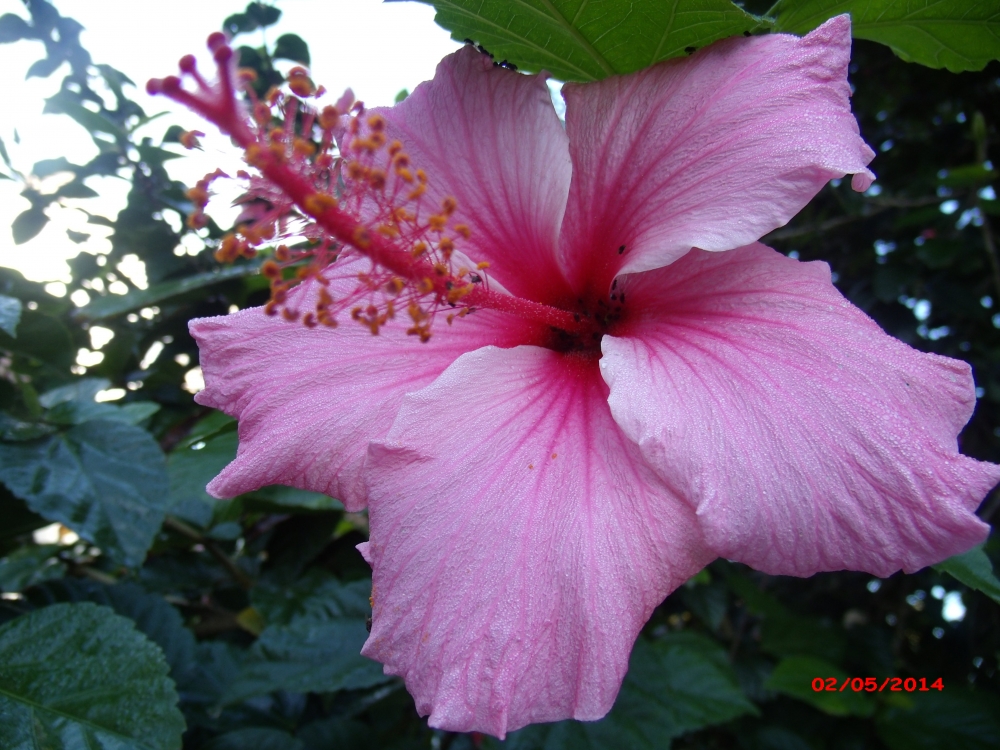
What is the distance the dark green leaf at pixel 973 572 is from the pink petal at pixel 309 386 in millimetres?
606

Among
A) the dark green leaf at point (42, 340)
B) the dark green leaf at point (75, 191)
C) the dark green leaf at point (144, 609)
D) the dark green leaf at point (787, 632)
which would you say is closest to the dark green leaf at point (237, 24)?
the dark green leaf at point (75, 191)

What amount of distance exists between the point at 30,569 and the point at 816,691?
209cm

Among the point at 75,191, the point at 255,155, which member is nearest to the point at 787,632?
the point at 255,155

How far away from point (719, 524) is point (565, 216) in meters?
0.47

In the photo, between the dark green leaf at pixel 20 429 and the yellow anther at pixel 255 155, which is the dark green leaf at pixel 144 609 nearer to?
the dark green leaf at pixel 20 429

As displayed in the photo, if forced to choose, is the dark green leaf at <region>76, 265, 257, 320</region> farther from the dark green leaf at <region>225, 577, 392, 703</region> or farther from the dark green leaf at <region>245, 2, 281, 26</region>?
the dark green leaf at <region>245, 2, 281, 26</region>

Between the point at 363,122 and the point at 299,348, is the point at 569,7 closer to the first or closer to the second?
the point at 363,122

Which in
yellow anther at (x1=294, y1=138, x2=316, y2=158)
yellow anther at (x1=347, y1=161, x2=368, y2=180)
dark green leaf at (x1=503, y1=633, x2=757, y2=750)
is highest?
yellow anther at (x1=294, y1=138, x2=316, y2=158)

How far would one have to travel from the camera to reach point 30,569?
171 cm

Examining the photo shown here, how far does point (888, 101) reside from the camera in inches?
106

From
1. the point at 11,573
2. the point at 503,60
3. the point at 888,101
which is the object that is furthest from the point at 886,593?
the point at 11,573

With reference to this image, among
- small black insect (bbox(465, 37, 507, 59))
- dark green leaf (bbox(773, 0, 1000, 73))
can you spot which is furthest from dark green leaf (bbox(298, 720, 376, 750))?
dark green leaf (bbox(773, 0, 1000, 73))

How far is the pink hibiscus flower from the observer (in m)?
0.65

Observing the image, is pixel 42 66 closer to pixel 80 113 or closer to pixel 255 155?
pixel 80 113
